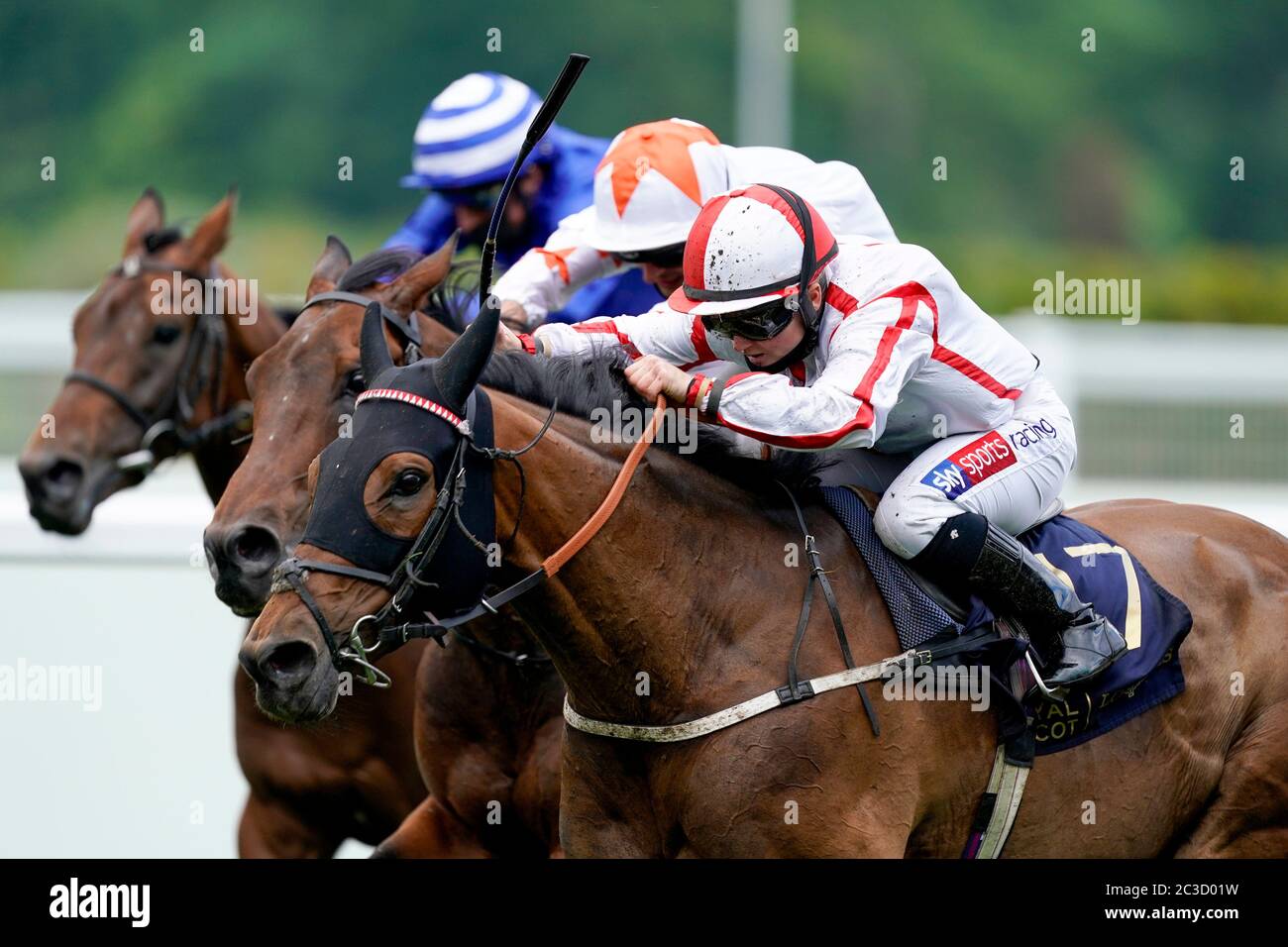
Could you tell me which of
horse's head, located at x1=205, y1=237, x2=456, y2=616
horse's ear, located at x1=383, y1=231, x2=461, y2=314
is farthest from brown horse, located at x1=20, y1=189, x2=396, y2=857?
horse's ear, located at x1=383, y1=231, x2=461, y2=314

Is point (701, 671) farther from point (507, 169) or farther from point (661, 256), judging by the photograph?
point (507, 169)

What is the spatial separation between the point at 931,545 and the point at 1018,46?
23.7 metres

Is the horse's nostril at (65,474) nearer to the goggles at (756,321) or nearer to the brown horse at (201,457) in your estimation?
the brown horse at (201,457)

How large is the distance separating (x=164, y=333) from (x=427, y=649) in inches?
67.8

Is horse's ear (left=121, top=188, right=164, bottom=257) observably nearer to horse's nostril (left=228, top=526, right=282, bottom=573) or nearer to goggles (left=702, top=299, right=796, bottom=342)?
horse's nostril (left=228, top=526, right=282, bottom=573)

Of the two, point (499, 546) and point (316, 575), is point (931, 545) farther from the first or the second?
point (316, 575)

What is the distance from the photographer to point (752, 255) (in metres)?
4.12

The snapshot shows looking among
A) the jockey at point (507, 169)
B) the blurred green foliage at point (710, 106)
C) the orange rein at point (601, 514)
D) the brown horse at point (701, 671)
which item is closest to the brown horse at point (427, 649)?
the brown horse at point (701, 671)

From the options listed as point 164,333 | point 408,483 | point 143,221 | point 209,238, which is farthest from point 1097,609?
point 143,221

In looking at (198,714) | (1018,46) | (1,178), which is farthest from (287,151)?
(198,714)

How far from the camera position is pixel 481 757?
16.8ft

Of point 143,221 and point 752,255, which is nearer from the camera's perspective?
point 752,255

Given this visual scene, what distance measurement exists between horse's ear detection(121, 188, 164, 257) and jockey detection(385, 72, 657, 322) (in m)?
0.99

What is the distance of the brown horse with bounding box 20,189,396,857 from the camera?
6020 mm
